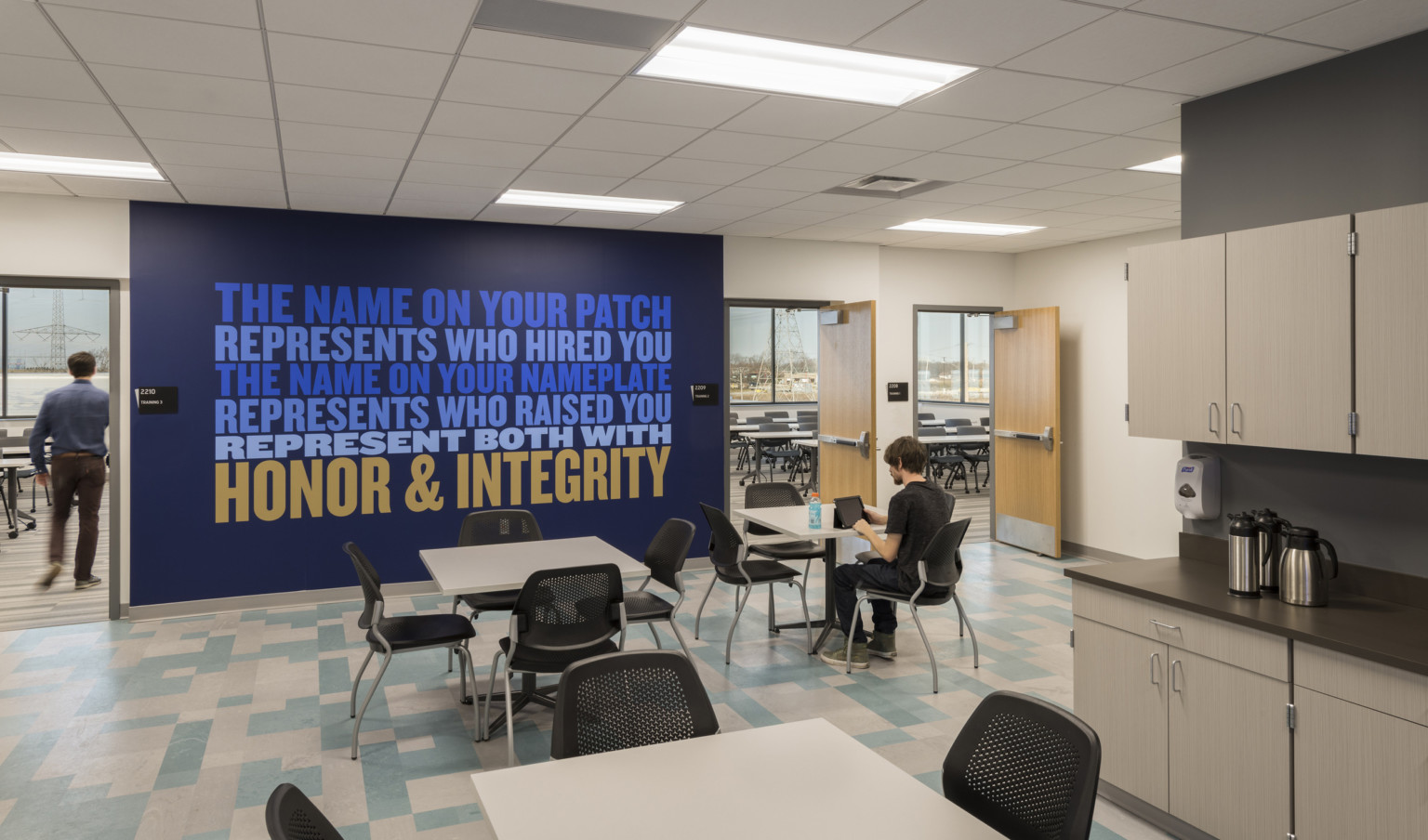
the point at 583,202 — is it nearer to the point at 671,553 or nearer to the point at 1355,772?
the point at 671,553

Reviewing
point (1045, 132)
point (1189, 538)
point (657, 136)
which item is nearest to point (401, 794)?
point (657, 136)

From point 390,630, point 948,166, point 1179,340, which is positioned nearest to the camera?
point 1179,340

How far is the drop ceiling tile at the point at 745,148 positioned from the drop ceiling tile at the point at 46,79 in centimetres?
263

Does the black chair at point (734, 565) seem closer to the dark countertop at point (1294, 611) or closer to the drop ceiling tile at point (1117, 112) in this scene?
the dark countertop at point (1294, 611)

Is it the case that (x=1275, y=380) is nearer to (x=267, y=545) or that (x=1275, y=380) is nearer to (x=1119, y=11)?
(x=1119, y=11)

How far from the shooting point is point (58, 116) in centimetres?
405

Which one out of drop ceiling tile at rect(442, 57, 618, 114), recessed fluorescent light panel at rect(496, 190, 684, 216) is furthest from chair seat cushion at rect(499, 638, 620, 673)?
recessed fluorescent light panel at rect(496, 190, 684, 216)

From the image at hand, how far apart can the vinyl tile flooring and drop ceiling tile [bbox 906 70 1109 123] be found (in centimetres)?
286

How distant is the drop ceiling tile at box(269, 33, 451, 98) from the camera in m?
3.22

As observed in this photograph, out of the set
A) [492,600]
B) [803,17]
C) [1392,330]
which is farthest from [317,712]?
[1392,330]

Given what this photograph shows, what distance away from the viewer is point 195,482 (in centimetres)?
630

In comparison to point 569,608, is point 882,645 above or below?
below

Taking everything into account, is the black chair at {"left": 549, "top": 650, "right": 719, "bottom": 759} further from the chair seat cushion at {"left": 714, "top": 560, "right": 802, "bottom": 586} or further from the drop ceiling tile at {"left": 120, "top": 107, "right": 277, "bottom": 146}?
the drop ceiling tile at {"left": 120, "top": 107, "right": 277, "bottom": 146}

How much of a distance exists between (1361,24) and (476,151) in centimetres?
387
